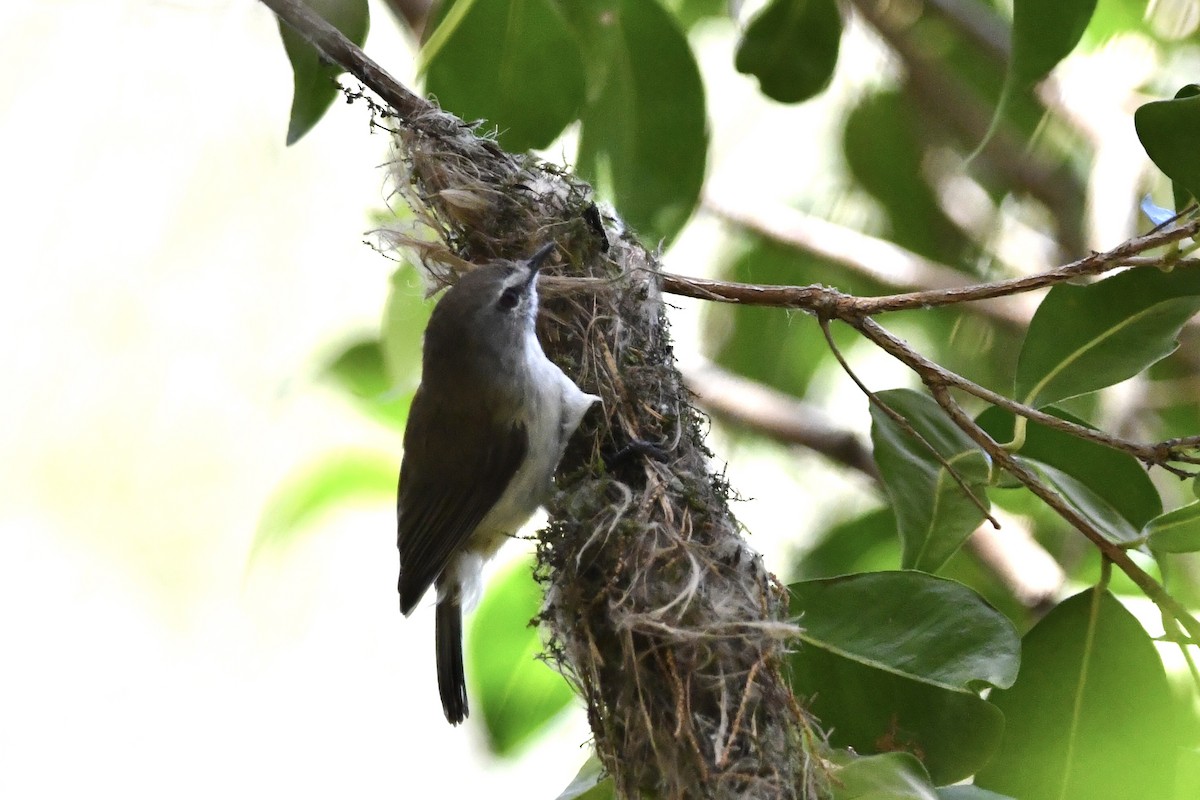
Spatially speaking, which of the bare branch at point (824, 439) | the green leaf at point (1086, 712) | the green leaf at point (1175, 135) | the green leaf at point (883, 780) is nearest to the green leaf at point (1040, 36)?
the green leaf at point (1175, 135)

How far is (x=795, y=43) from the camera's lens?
83.9 inches

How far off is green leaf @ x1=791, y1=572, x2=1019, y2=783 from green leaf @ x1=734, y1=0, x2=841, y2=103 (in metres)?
1.01

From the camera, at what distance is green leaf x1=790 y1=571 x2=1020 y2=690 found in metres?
1.51

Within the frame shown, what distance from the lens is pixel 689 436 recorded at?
1.82 meters

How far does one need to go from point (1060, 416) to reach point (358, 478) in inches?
57.6

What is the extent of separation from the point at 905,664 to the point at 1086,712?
0.32 metres

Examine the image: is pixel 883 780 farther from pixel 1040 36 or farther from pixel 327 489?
pixel 327 489

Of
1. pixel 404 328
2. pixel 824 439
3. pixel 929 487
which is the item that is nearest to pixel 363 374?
pixel 404 328

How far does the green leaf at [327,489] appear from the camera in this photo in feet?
8.06

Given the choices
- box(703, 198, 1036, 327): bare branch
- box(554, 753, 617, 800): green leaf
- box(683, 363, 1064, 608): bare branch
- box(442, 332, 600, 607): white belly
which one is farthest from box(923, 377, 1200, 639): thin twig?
box(703, 198, 1036, 327): bare branch

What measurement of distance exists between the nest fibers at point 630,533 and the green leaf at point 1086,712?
0.33m

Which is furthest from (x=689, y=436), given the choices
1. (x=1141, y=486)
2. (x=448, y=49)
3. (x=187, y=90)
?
(x=187, y=90)

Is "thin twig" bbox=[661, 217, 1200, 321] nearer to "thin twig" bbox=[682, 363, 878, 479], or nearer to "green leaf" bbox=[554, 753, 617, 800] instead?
"green leaf" bbox=[554, 753, 617, 800]

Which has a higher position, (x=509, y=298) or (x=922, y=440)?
(x=509, y=298)
